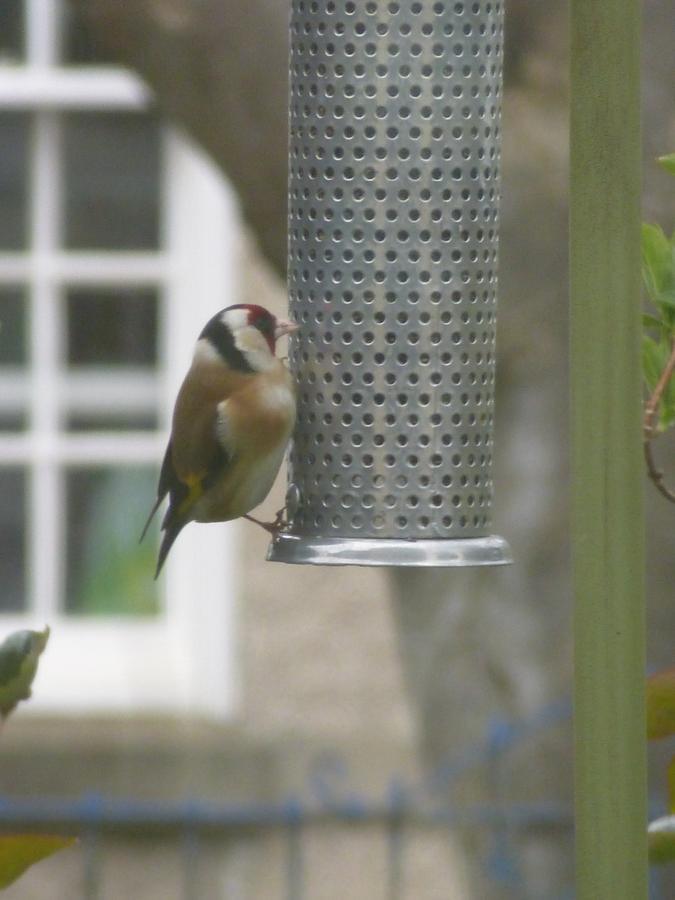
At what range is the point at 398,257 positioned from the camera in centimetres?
254

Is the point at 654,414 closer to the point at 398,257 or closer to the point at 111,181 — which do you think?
the point at 398,257

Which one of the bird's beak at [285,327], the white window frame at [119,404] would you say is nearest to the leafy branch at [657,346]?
the bird's beak at [285,327]

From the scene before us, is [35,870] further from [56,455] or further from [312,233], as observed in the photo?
[312,233]

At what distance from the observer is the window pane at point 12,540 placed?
6.33 meters

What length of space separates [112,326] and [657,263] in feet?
14.7

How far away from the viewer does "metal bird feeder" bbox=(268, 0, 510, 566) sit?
2508mm

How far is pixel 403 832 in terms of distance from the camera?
19.7 feet

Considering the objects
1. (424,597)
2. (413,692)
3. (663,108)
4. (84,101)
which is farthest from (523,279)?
(84,101)

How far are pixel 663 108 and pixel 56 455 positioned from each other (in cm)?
298

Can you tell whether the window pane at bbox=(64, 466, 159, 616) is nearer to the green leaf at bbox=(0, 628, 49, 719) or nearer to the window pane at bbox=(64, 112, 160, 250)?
the window pane at bbox=(64, 112, 160, 250)

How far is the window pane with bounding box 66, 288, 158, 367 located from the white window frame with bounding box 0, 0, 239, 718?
0.19 feet

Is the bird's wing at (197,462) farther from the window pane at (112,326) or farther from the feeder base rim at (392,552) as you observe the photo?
the window pane at (112,326)

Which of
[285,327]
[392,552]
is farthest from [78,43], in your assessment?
[392,552]

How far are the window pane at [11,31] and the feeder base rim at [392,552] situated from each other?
396 cm
